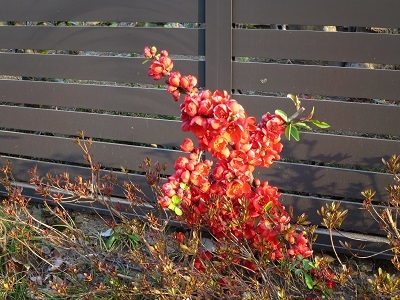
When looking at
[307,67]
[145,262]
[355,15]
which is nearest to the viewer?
[145,262]

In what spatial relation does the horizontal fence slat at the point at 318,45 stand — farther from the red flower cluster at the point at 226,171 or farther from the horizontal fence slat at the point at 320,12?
the red flower cluster at the point at 226,171

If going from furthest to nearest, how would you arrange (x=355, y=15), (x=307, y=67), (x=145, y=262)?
(x=307, y=67) → (x=355, y=15) → (x=145, y=262)

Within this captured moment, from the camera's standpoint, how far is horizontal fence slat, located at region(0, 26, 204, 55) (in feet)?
9.61

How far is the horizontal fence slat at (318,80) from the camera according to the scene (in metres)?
2.64

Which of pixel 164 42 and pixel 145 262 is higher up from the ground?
pixel 164 42

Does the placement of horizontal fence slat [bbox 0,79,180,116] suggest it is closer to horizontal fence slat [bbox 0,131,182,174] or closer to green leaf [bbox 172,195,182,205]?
horizontal fence slat [bbox 0,131,182,174]

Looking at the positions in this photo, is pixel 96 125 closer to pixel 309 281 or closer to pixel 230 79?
pixel 230 79

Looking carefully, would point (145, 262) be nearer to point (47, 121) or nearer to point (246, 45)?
point (246, 45)

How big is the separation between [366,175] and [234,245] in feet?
2.96

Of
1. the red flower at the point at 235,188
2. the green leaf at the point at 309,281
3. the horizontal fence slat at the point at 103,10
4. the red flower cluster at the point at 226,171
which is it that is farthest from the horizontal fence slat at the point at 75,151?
the green leaf at the point at 309,281

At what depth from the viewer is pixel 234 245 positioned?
2252 millimetres

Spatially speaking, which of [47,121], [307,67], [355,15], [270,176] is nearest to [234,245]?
[270,176]

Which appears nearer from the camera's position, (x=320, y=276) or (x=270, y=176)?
(x=320, y=276)

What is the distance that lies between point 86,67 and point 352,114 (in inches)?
58.9
